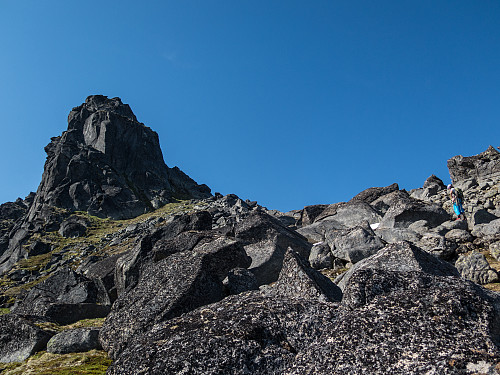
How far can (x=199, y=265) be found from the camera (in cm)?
1447

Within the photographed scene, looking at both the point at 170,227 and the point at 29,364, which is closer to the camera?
the point at 29,364

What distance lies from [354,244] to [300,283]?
10.4 m

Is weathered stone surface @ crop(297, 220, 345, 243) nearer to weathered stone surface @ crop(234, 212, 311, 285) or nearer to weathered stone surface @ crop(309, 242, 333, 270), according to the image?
weathered stone surface @ crop(234, 212, 311, 285)

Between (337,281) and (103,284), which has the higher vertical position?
(103,284)

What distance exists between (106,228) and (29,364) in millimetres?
176458

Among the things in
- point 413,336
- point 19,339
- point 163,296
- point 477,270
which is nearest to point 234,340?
point 413,336

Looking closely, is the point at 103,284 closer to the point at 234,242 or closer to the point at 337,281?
the point at 234,242

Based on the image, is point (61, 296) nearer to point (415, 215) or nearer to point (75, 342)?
point (75, 342)

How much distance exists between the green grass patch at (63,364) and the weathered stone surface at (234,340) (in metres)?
3.26

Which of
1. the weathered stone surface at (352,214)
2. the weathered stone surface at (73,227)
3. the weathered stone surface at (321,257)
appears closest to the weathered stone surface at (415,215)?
the weathered stone surface at (352,214)

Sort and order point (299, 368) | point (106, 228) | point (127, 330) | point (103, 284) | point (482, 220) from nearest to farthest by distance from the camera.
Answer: point (299, 368), point (127, 330), point (482, 220), point (103, 284), point (106, 228)

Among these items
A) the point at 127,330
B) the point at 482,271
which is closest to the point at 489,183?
the point at 482,271

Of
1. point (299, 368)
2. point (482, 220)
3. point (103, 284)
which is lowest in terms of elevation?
point (299, 368)

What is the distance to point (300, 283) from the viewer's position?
12.2 meters
